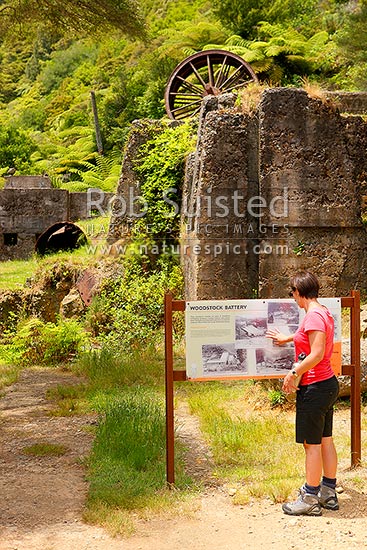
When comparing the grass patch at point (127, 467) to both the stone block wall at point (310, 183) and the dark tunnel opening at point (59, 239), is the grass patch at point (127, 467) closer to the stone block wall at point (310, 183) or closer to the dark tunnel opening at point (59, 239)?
the stone block wall at point (310, 183)

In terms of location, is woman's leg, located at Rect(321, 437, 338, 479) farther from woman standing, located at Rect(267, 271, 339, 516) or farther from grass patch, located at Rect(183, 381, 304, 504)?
grass patch, located at Rect(183, 381, 304, 504)

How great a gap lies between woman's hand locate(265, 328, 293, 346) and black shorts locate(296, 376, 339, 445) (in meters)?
0.52

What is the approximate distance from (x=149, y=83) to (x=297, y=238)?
76.2 ft

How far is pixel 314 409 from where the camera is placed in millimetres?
4172

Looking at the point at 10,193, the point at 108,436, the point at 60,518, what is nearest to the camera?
the point at 60,518

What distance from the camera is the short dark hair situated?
4273 millimetres

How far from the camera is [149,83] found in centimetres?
3012

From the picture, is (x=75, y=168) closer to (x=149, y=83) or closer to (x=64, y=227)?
(x=149, y=83)

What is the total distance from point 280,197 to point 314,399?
14.3 ft

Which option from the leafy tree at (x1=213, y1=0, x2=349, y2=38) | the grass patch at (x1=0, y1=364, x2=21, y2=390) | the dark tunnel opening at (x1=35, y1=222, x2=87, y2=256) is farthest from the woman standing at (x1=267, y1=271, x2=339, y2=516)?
the leafy tree at (x1=213, y1=0, x2=349, y2=38)

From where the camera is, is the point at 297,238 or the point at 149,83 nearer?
the point at 297,238

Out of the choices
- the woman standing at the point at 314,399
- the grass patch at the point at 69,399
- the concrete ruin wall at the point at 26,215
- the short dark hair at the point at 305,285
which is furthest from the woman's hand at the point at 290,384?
the concrete ruin wall at the point at 26,215

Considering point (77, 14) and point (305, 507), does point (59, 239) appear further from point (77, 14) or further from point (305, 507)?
point (305, 507)

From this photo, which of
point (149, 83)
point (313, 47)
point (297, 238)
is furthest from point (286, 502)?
point (149, 83)
